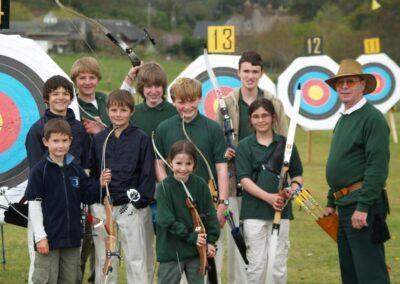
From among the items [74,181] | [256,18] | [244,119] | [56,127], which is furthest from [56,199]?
[256,18]

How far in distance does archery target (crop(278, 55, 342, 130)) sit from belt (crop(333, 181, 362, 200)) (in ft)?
37.5

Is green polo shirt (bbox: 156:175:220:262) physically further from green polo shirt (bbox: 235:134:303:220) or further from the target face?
the target face

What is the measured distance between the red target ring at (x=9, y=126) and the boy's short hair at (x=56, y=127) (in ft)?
5.06

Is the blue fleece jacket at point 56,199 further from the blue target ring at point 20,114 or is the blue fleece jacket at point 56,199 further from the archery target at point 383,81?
the archery target at point 383,81

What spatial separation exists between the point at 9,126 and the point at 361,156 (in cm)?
280

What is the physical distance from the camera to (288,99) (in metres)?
17.5

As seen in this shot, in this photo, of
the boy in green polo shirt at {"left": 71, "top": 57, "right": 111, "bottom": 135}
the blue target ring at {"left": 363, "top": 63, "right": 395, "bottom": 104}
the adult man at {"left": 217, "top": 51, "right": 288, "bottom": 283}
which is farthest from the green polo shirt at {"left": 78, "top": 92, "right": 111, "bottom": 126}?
the blue target ring at {"left": 363, "top": 63, "right": 395, "bottom": 104}

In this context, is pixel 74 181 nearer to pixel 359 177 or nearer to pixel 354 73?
pixel 359 177

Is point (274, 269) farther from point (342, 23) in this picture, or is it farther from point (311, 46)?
point (342, 23)

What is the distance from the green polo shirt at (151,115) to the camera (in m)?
6.60

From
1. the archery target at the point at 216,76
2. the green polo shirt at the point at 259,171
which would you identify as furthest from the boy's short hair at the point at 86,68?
the archery target at the point at 216,76

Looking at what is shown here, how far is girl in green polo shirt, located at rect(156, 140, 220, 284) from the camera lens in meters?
5.79

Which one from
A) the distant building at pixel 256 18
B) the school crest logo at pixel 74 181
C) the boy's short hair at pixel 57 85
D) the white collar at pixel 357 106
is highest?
the distant building at pixel 256 18

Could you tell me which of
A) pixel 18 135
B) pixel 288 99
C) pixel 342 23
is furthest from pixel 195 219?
pixel 342 23
